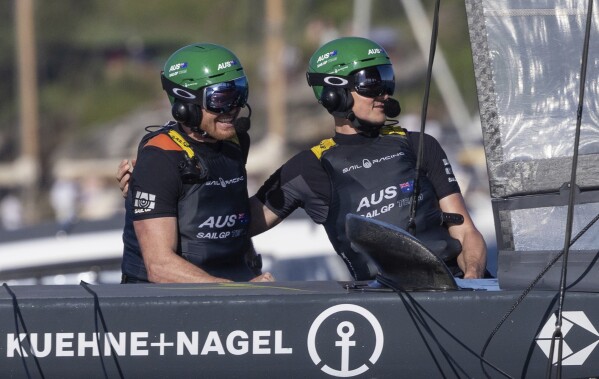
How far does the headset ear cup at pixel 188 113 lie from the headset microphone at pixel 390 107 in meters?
0.80

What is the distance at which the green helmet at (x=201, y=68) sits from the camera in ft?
16.7

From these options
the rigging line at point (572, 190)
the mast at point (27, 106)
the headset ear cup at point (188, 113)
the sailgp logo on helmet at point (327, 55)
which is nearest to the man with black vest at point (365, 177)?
the sailgp logo on helmet at point (327, 55)

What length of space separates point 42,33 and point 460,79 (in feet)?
49.0

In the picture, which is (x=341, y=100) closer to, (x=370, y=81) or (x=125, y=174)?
(x=370, y=81)

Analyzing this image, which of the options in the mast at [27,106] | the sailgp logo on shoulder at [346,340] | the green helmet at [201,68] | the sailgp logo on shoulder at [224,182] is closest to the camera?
the sailgp logo on shoulder at [346,340]

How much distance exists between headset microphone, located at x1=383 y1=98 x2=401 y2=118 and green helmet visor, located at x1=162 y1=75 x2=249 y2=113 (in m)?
0.61

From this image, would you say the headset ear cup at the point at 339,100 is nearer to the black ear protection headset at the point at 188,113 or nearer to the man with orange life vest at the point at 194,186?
the man with orange life vest at the point at 194,186

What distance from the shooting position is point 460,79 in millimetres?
33656

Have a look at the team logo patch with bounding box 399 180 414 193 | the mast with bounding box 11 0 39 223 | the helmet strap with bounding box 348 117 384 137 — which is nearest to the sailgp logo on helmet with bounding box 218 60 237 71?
the helmet strap with bounding box 348 117 384 137

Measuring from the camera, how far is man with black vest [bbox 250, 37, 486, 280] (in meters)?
5.10

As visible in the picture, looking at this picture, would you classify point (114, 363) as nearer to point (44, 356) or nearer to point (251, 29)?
point (44, 356)

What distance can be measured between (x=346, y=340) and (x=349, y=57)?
197 centimetres

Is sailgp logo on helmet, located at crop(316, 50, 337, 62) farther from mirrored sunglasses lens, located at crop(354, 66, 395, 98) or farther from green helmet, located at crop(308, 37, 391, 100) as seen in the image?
mirrored sunglasses lens, located at crop(354, 66, 395, 98)

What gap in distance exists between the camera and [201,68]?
5.12 meters
